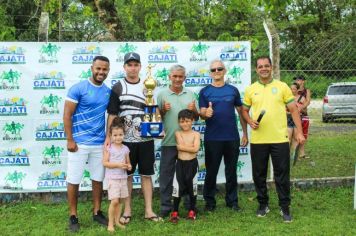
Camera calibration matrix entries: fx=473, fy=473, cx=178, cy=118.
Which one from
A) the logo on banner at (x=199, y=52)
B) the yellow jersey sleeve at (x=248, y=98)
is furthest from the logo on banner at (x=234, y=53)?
the yellow jersey sleeve at (x=248, y=98)

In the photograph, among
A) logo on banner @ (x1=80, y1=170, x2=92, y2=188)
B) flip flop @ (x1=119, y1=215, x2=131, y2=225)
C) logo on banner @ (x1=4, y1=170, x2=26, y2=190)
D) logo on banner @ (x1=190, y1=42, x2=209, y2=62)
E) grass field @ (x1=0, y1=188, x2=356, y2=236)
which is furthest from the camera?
logo on banner @ (x1=190, y1=42, x2=209, y2=62)

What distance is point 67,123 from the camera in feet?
17.0

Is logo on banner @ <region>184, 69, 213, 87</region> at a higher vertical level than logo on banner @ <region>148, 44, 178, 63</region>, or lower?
lower

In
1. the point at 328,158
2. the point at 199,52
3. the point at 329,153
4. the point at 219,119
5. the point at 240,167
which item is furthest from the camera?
the point at 329,153

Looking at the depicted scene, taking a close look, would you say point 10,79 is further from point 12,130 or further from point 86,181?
point 86,181

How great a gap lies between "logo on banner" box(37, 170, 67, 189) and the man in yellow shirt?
265 centimetres

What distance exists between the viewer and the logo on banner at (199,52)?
6617mm

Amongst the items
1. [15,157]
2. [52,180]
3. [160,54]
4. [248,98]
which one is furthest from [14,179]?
[248,98]

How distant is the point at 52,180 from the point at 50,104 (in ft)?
3.40

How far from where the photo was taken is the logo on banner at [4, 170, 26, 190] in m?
6.34

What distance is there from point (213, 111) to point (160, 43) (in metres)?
1.41

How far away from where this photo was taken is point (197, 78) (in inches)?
262

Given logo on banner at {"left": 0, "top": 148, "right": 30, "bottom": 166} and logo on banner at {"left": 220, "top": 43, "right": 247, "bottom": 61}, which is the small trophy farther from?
logo on banner at {"left": 0, "top": 148, "right": 30, "bottom": 166}

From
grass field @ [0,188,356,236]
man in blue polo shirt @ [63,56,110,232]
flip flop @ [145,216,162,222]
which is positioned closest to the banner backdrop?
grass field @ [0,188,356,236]
